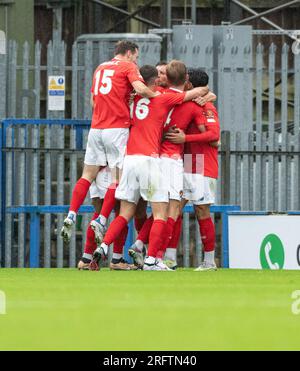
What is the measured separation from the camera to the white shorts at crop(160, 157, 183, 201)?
1390 centimetres

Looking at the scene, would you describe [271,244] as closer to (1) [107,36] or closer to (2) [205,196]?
(2) [205,196]

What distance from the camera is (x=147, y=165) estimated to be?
1373 centimetres

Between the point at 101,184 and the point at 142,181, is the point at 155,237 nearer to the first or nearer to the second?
the point at 142,181

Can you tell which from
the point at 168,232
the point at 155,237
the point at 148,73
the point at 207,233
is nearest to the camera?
the point at 155,237

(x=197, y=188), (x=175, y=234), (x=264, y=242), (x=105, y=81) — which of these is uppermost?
(x=105, y=81)

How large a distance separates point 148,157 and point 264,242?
10.8 ft

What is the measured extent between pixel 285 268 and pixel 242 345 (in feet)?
32.1

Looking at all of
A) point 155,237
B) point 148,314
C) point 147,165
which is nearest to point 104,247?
point 155,237

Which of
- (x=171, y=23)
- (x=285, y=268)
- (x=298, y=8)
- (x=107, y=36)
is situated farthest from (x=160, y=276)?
(x=298, y=8)

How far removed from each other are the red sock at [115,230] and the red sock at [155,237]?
27 centimetres

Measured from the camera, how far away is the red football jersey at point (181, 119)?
1403 centimetres

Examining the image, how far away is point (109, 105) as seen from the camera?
1416 cm

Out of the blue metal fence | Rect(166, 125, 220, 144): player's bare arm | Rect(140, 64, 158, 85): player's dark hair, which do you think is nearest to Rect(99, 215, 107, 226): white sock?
Rect(166, 125, 220, 144): player's bare arm

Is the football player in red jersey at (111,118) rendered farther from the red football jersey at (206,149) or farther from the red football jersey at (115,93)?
the red football jersey at (206,149)
